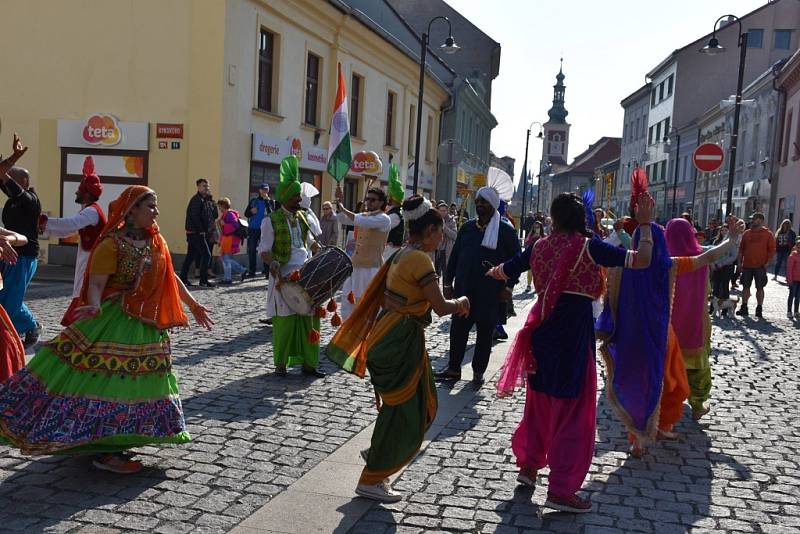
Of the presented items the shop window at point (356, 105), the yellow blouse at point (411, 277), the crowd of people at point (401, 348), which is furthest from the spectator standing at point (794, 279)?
the shop window at point (356, 105)

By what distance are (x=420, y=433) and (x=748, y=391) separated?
4.74 metres

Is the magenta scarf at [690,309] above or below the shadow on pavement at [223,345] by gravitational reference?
above

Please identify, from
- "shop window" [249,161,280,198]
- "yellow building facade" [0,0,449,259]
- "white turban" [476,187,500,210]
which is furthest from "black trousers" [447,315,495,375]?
"shop window" [249,161,280,198]

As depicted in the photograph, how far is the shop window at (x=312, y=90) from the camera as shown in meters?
21.7

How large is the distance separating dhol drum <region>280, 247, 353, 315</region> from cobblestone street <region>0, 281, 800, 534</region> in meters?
0.71

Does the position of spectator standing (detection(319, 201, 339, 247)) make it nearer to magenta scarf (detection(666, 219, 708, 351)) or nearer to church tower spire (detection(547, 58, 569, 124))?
magenta scarf (detection(666, 219, 708, 351))

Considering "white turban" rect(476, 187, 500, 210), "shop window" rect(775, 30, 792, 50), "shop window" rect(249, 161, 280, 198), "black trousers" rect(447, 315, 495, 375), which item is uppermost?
"shop window" rect(775, 30, 792, 50)

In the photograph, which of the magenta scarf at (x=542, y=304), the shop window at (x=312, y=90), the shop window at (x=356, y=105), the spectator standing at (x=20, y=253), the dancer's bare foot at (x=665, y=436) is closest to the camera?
the magenta scarf at (x=542, y=304)

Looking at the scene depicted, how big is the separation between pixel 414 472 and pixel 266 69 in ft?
51.6

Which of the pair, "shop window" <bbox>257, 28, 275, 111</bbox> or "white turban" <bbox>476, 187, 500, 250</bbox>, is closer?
"white turban" <bbox>476, 187, 500, 250</bbox>

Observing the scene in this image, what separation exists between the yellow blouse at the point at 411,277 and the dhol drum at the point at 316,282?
3133 millimetres

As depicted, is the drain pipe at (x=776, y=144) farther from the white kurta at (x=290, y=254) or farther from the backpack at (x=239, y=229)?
the white kurta at (x=290, y=254)

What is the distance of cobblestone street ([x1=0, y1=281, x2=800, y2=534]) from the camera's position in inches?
165

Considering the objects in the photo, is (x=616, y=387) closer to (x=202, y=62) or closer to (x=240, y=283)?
(x=240, y=283)
